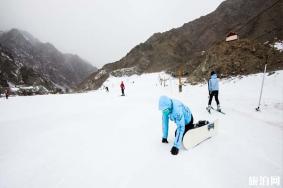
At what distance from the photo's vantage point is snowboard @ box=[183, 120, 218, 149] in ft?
16.2

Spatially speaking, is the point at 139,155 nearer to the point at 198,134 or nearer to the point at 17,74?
the point at 198,134

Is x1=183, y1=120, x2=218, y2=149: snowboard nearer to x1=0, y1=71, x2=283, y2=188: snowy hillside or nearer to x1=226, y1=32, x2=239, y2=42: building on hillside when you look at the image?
→ x1=0, y1=71, x2=283, y2=188: snowy hillside

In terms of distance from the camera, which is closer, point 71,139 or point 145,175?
point 145,175

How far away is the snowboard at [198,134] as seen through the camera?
194 inches

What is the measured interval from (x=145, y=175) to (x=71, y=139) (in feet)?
12.6

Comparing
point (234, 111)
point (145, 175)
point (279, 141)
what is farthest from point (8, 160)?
point (234, 111)

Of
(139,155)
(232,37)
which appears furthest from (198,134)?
(232,37)

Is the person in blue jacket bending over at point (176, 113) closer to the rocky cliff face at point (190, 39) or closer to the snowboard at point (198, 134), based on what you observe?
the snowboard at point (198, 134)

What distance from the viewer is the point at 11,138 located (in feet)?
25.4

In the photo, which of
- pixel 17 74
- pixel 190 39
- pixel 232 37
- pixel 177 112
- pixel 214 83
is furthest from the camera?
pixel 17 74

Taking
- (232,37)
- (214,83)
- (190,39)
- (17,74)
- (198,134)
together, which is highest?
(190,39)

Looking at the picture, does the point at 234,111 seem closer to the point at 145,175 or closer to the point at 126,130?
the point at 126,130

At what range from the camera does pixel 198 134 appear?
5238mm

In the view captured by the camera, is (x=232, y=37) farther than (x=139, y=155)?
Yes
